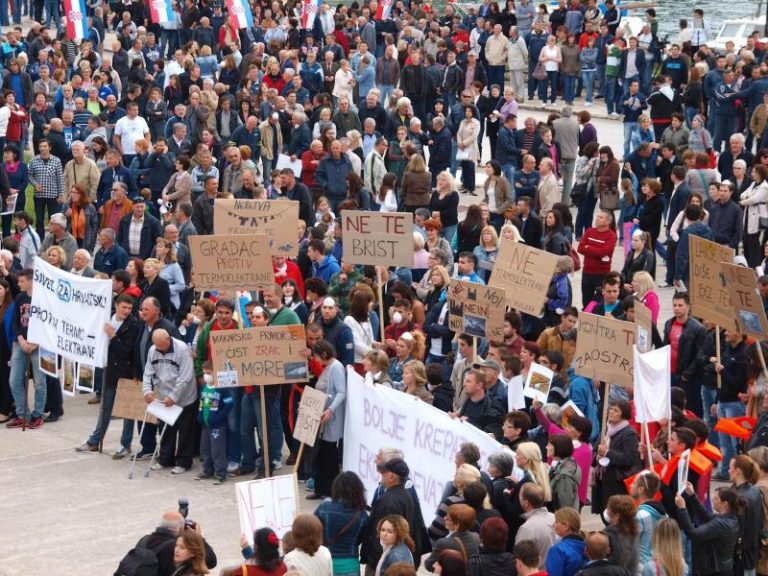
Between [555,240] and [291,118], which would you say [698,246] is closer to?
[555,240]

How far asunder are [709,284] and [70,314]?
6462 millimetres

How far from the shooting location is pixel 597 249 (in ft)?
61.2

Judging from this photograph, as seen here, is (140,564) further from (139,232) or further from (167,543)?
(139,232)

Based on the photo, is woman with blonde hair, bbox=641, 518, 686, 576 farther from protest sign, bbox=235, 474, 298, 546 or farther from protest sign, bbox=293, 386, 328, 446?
protest sign, bbox=293, 386, 328, 446

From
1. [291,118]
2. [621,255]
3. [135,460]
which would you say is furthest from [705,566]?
[291,118]

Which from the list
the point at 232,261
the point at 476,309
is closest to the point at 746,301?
the point at 476,309

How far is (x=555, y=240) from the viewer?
18.4m

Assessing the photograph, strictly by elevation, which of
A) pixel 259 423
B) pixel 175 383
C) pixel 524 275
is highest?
pixel 524 275

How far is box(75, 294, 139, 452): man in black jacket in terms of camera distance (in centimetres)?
1606

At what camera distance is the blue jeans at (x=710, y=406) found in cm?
1532

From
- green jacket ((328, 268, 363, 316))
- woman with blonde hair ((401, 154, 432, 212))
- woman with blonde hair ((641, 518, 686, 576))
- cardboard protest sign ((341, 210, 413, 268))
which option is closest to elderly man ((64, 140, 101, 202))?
woman with blonde hair ((401, 154, 432, 212))

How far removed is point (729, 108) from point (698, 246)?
41.2 feet

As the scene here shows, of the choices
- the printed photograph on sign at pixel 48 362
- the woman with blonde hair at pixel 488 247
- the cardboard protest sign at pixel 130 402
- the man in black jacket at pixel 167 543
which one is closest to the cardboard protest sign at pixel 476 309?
the woman with blonde hair at pixel 488 247

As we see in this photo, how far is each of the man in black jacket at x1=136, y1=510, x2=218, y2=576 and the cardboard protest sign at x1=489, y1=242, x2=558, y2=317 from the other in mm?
6139
